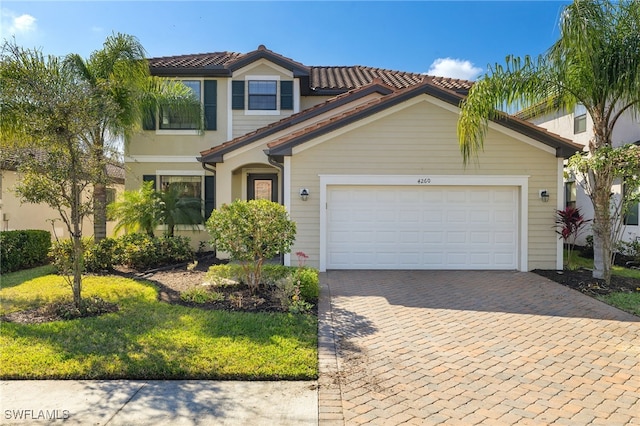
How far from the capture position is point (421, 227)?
1103 centimetres

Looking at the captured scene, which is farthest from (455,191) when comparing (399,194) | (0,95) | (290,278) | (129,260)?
(0,95)

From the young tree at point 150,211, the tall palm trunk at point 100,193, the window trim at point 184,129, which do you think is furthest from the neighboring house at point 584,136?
the tall palm trunk at point 100,193

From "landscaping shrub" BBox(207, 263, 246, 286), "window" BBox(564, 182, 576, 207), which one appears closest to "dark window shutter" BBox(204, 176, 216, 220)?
"landscaping shrub" BBox(207, 263, 246, 286)

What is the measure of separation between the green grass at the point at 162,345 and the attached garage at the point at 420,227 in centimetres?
466

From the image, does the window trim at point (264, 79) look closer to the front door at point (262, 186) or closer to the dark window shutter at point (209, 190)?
the front door at point (262, 186)

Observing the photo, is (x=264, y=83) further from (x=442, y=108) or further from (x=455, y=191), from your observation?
(x=455, y=191)

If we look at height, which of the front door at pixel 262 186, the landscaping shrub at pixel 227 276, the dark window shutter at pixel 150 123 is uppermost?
the dark window shutter at pixel 150 123

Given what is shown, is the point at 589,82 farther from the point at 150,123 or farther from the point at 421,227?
the point at 150,123

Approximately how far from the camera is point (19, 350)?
5094 millimetres

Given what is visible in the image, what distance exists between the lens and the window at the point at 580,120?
15.4 m

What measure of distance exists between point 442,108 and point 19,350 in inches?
410

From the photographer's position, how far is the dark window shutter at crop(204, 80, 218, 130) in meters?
15.0

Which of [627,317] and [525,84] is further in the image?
[525,84]

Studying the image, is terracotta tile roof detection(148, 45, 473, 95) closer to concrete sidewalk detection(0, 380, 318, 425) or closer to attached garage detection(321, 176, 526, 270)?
attached garage detection(321, 176, 526, 270)
